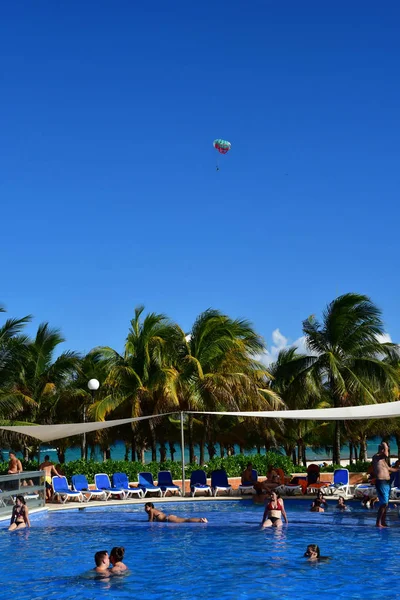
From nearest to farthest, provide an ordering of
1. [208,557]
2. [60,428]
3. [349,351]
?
[208,557], [60,428], [349,351]

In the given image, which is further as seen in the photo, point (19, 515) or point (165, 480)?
point (165, 480)

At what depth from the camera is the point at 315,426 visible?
1705 inches

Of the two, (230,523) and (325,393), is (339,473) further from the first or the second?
(325,393)

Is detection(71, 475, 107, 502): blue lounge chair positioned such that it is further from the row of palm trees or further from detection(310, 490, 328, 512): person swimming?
detection(310, 490, 328, 512): person swimming

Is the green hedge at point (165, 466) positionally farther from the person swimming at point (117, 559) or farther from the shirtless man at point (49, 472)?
the person swimming at point (117, 559)

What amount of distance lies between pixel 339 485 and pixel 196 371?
26.4 feet

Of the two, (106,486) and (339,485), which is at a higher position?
(106,486)

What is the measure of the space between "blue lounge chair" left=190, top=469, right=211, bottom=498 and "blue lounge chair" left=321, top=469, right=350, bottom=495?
3.59 meters

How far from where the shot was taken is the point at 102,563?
1189cm

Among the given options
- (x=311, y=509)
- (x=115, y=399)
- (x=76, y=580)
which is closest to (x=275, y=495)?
(x=311, y=509)

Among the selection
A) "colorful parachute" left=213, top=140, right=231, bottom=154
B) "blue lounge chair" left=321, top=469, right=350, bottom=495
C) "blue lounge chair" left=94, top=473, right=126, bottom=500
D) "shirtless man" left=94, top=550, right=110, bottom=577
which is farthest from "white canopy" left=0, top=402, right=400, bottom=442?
"colorful parachute" left=213, top=140, right=231, bottom=154

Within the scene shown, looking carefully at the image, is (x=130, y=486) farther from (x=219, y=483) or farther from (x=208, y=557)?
(x=208, y=557)

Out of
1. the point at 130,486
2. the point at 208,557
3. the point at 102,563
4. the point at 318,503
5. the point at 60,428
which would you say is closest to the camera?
the point at 102,563

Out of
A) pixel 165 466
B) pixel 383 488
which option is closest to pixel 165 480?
pixel 165 466
